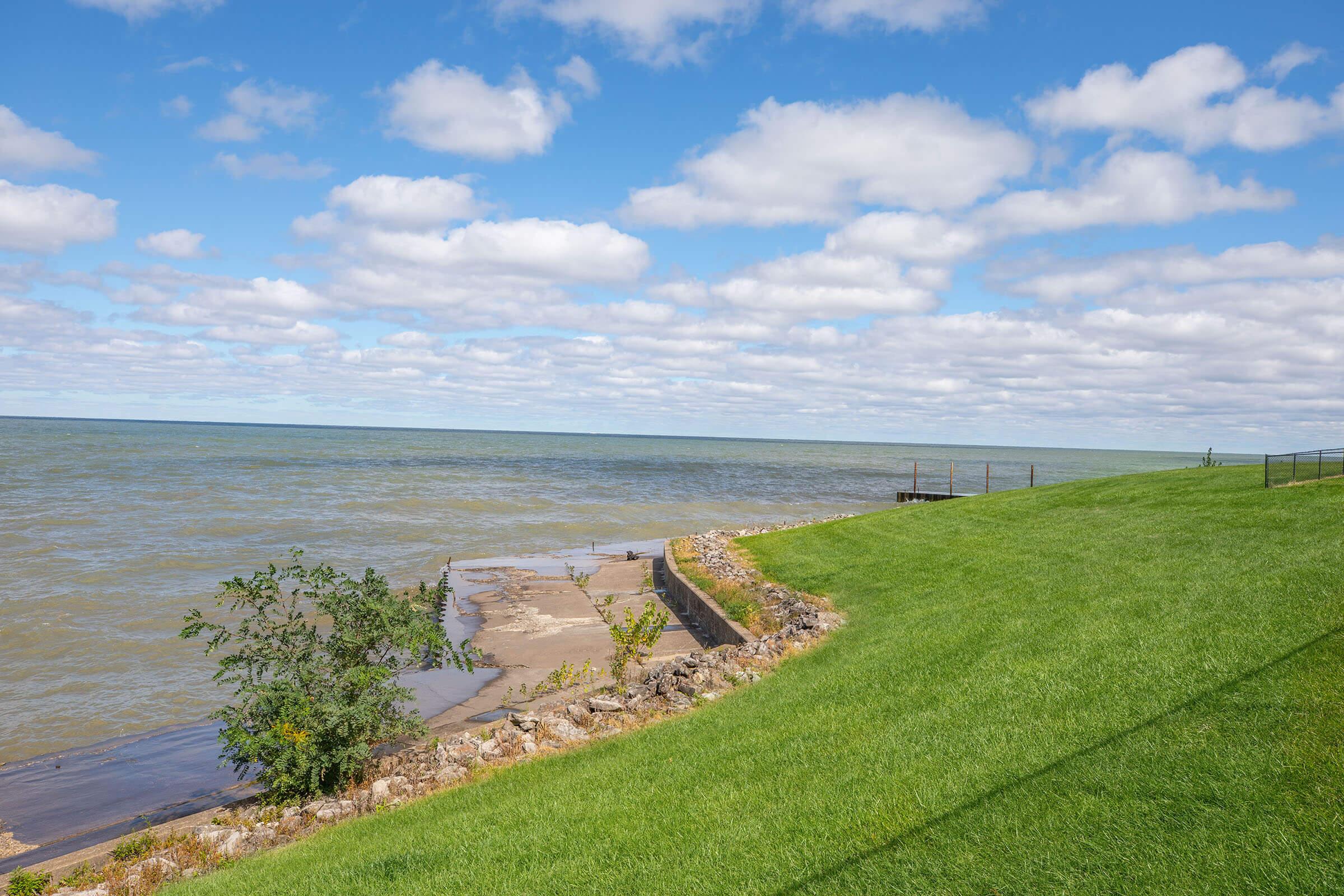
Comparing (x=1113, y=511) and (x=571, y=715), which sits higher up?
(x=1113, y=511)

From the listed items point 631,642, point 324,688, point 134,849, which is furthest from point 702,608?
point 134,849

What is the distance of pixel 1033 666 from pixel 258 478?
2331 inches

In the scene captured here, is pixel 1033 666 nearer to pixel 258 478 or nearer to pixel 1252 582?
pixel 1252 582

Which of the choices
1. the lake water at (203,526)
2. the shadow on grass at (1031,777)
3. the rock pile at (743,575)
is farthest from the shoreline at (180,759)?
the shadow on grass at (1031,777)

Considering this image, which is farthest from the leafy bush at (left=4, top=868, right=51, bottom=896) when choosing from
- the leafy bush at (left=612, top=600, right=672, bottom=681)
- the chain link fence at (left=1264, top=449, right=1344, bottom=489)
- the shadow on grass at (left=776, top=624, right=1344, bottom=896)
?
the chain link fence at (left=1264, top=449, right=1344, bottom=489)

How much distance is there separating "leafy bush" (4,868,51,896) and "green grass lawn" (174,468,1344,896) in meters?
1.82

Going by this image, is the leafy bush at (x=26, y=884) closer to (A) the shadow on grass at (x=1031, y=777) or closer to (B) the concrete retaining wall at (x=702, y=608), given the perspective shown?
(A) the shadow on grass at (x=1031, y=777)

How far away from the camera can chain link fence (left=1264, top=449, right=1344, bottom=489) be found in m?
16.9

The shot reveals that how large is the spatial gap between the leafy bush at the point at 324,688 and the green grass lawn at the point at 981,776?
5.57ft

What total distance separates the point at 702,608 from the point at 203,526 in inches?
973

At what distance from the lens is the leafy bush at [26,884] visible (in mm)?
7023

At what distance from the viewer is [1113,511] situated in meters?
17.2

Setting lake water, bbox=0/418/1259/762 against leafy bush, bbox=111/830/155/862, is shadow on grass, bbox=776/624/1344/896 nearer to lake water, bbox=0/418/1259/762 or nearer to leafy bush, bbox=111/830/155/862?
leafy bush, bbox=111/830/155/862

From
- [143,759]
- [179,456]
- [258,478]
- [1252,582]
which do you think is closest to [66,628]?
[143,759]
